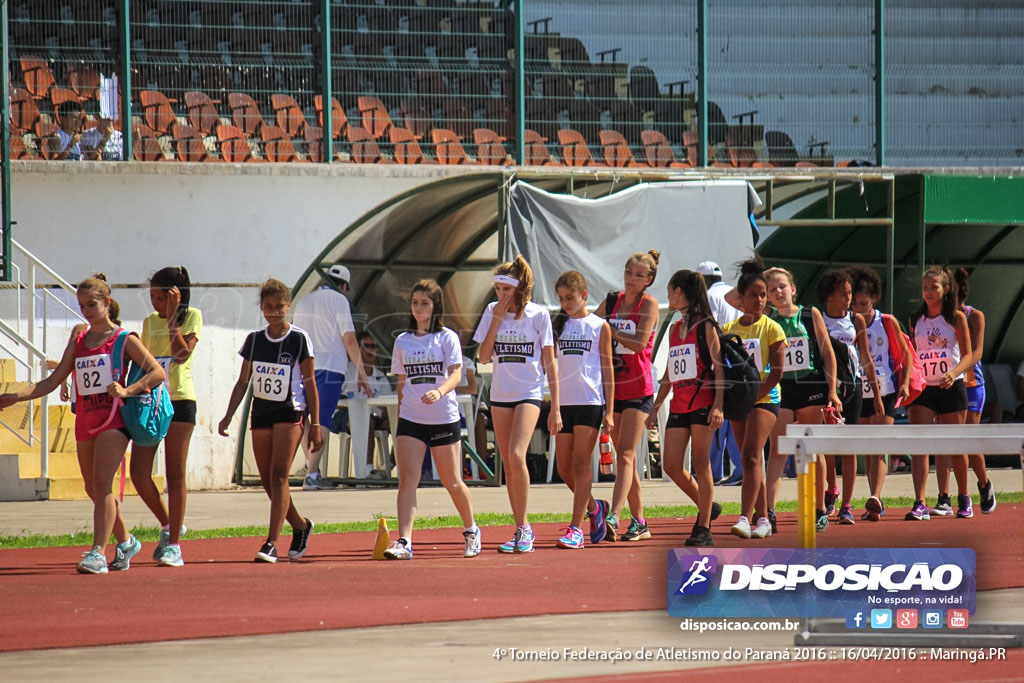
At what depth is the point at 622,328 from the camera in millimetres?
10508

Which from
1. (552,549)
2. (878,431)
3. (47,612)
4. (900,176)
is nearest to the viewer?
(878,431)

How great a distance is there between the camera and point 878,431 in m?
5.80

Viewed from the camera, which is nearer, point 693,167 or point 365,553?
point 365,553

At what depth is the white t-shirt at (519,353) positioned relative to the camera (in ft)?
33.0

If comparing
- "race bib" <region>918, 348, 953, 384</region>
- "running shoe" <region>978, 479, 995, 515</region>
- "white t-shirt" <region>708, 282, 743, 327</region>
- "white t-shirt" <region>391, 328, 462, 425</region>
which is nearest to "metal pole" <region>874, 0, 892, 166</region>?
"white t-shirt" <region>708, 282, 743, 327</region>

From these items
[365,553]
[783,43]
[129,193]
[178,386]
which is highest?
[783,43]

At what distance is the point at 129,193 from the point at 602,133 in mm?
6084

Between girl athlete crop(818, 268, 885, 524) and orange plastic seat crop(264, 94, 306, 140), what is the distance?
31.0 ft

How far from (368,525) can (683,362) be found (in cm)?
339

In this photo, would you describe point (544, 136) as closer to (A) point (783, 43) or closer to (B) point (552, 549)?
(A) point (783, 43)

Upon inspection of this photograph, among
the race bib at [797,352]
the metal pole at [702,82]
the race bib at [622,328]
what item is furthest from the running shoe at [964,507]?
the metal pole at [702,82]

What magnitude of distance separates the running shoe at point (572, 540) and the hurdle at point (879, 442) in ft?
14.6

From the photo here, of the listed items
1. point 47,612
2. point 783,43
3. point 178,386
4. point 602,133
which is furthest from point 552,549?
point 783,43

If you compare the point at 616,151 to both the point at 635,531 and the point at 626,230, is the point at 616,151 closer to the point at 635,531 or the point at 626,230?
the point at 626,230
